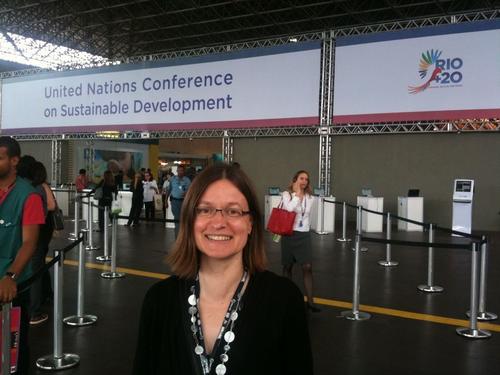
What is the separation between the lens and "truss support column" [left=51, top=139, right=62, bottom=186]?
65.1 feet

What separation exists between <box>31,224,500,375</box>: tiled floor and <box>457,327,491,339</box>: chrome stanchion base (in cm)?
7

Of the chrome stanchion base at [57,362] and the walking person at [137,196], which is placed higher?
the walking person at [137,196]

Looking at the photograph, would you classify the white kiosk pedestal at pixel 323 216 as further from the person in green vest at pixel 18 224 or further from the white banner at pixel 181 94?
the person in green vest at pixel 18 224

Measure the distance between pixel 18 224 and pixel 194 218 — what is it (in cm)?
149

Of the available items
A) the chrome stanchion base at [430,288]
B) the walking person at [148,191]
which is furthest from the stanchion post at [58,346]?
the walking person at [148,191]

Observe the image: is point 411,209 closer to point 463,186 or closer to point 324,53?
point 463,186

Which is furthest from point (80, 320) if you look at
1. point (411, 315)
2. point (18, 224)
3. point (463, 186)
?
point (463, 186)

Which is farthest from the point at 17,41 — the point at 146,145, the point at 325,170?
the point at 325,170

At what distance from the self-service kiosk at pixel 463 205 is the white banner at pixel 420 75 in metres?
1.79

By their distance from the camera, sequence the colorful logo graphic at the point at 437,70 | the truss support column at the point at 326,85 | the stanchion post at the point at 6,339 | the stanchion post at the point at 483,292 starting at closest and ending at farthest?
the stanchion post at the point at 6,339, the stanchion post at the point at 483,292, the colorful logo graphic at the point at 437,70, the truss support column at the point at 326,85

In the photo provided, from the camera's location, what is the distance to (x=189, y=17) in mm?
23812

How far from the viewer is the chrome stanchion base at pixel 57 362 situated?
13.5ft

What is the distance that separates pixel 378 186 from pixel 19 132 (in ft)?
46.8

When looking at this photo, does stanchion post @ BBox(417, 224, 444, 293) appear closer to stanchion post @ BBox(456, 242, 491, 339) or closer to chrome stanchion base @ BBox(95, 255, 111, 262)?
stanchion post @ BBox(456, 242, 491, 339)
